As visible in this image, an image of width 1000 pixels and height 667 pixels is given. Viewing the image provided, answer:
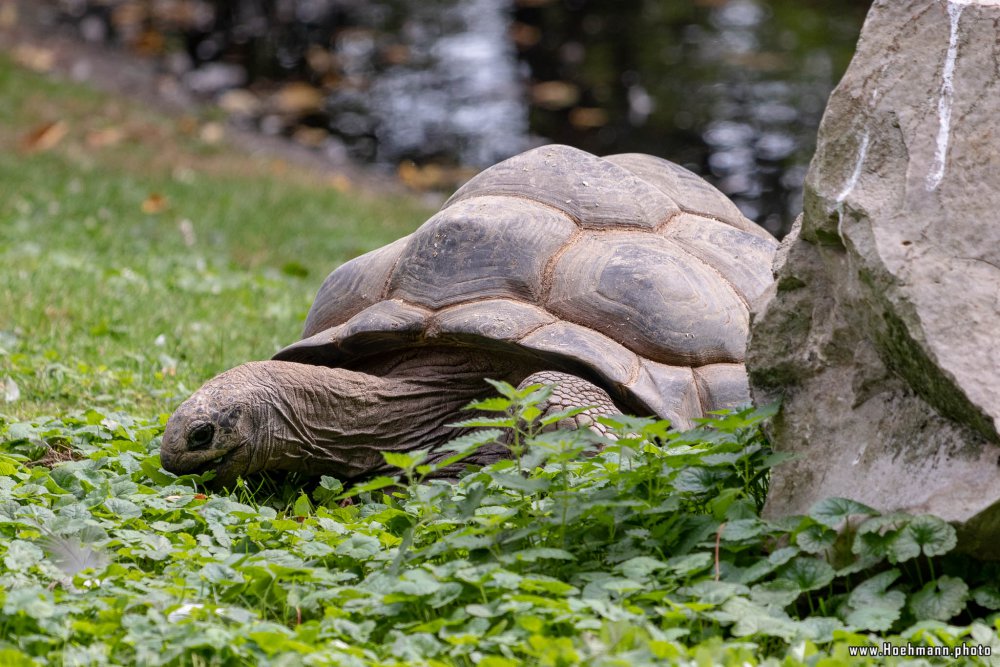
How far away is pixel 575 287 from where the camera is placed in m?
3.66

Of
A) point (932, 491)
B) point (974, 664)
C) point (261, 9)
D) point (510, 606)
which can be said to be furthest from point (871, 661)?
point (261, 9)

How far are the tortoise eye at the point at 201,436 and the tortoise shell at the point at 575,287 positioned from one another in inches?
20.1

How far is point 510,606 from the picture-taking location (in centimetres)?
228

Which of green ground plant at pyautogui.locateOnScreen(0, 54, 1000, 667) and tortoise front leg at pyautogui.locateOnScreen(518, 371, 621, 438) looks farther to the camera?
tortoise front leg at pyautogui.locateOnScreen(518, 371, 621, 438)

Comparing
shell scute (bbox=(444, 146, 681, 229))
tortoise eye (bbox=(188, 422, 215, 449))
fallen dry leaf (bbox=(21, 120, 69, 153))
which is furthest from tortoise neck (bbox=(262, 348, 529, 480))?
fallen dry leaf (bbox=(21, 120, 69, 153))

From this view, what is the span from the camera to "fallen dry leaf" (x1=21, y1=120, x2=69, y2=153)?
9.61 m

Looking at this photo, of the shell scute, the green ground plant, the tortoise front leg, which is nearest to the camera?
the green ground plant

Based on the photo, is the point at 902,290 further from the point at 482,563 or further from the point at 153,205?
the point at 153,205

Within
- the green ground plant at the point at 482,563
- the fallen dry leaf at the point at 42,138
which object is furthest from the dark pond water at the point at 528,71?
the green ground plant at the point at 482,563

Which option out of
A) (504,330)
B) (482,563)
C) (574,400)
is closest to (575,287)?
(504,330)

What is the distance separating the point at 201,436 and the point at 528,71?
11.3m

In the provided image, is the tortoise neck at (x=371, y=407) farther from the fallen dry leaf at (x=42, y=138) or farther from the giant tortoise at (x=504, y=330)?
the fallen dry leaf at (x=42, y=138)

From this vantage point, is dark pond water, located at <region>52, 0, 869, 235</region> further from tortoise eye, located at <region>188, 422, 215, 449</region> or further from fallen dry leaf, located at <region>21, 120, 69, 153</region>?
tortoise eye, located at <region>188, 422, 215, 449</region>

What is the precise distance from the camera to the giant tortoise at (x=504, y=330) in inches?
139
